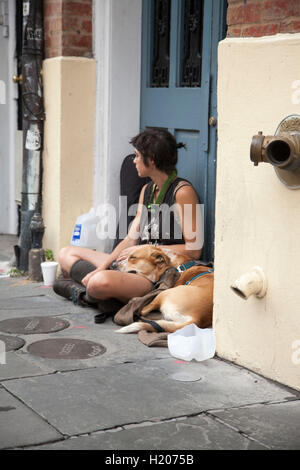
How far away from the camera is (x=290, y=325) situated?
13.7 feet

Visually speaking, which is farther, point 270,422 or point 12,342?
point 12,342

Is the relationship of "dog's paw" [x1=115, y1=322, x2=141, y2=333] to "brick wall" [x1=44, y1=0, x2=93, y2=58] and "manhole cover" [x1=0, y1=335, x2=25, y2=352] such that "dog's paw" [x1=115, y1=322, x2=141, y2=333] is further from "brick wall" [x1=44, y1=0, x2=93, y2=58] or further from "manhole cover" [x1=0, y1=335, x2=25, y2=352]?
"brick wall" [x1=44, y1=0, x2=93, y2=58]

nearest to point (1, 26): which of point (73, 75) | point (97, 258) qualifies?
point (73, 75)

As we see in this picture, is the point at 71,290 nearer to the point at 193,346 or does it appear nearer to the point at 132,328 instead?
the point at 132,328

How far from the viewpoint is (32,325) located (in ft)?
17.6

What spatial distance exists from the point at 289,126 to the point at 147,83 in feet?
9.69

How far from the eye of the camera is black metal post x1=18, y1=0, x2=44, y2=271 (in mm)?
6895

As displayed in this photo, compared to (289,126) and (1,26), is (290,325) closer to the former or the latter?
(289,126)

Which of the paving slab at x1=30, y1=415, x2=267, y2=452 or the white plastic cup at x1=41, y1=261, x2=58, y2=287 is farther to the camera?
the white plastic cup at x1=41, y1=261, x2=58, y2=287

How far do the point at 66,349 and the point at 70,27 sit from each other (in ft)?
10.7

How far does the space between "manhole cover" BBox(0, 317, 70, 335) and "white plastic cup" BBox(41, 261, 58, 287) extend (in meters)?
1.10

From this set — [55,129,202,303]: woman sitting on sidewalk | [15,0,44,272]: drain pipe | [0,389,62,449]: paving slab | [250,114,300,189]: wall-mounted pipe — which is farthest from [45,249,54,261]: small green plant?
[250,114,300,189]: wall-mounted pipe

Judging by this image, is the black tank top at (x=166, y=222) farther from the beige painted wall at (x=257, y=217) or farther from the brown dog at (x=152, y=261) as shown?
the beige painted wall at (x=257, y=217)

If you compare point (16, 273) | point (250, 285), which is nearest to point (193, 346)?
point (250, 285)
